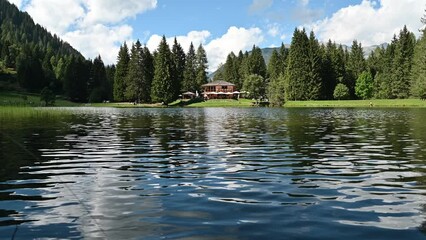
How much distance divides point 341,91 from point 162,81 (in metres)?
61.5

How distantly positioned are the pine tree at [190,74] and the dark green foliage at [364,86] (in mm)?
63622

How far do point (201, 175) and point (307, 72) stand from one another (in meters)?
131

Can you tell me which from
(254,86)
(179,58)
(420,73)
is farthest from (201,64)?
(420,73)

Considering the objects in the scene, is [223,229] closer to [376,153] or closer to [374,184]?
[374,184]

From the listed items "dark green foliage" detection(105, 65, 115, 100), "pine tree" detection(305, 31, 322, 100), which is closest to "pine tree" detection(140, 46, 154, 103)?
"dark green foliage" detection(105, 65, 115, 100)

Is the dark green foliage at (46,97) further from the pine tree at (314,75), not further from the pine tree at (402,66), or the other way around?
the pine tree at (402,66)

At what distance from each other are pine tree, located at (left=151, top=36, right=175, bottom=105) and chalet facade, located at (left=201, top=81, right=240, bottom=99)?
1363 inches

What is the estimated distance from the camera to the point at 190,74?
16525 cm

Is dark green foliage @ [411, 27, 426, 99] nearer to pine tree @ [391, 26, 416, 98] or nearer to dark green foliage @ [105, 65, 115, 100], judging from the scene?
pine tree @ [391, 26, 416, 98]

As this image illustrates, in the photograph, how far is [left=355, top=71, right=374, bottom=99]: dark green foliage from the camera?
141637mm

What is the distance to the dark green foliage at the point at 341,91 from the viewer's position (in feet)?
450

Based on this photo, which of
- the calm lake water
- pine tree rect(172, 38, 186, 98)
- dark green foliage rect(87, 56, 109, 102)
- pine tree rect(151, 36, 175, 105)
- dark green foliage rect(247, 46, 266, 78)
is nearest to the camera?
the calm lake water

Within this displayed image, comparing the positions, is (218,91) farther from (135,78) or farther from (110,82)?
(110,82)

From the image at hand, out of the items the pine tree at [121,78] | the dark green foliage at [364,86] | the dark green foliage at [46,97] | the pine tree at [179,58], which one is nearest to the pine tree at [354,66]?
the dark green foliage at [364,86]
